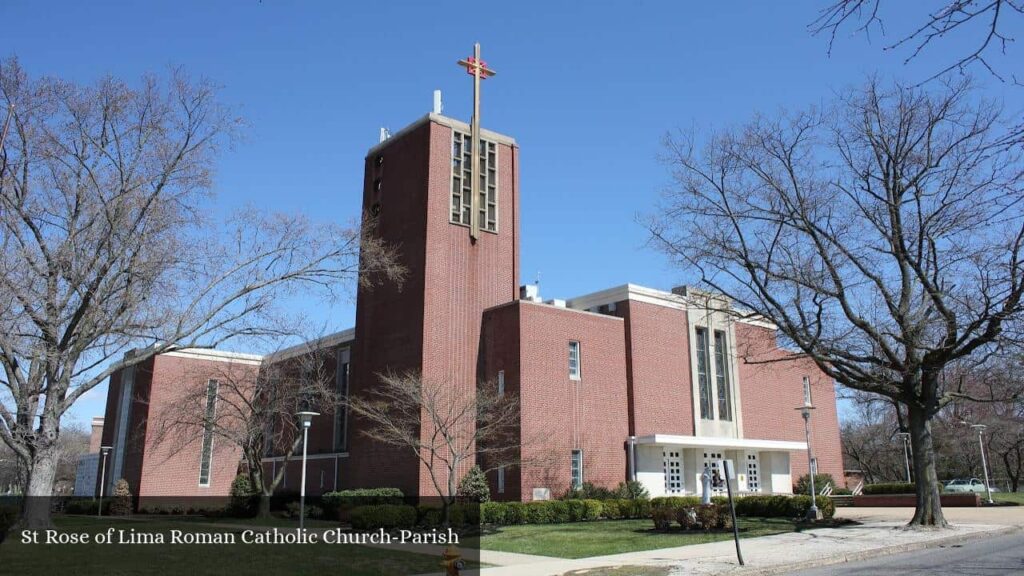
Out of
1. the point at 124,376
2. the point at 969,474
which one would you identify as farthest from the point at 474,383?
the point at 969,474

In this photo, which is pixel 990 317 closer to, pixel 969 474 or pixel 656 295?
pixel 656 295

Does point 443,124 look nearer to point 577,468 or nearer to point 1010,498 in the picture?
point 577,468

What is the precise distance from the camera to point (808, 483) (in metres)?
39.8

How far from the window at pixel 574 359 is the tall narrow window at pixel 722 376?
8.90 meters

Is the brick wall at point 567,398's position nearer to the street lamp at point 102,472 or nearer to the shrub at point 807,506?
the shrub at point 807,506

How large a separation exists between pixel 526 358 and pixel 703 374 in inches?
433

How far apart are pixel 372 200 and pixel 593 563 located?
24877mm

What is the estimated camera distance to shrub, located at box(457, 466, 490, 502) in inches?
1114

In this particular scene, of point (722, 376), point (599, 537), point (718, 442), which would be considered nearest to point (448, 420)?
point (599, 537)

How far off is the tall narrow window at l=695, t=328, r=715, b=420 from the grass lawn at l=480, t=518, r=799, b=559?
1081 centimetres

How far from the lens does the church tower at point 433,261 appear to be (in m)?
31.8

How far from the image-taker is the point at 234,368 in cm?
4097

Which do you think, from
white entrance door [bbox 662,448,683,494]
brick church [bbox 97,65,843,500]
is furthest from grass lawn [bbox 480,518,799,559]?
white entrance door [bbox 662,448,683,494]

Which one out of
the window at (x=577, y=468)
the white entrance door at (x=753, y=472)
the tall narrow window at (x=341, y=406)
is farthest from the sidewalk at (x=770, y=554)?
the tall narrow window at (x=341, y=406)
